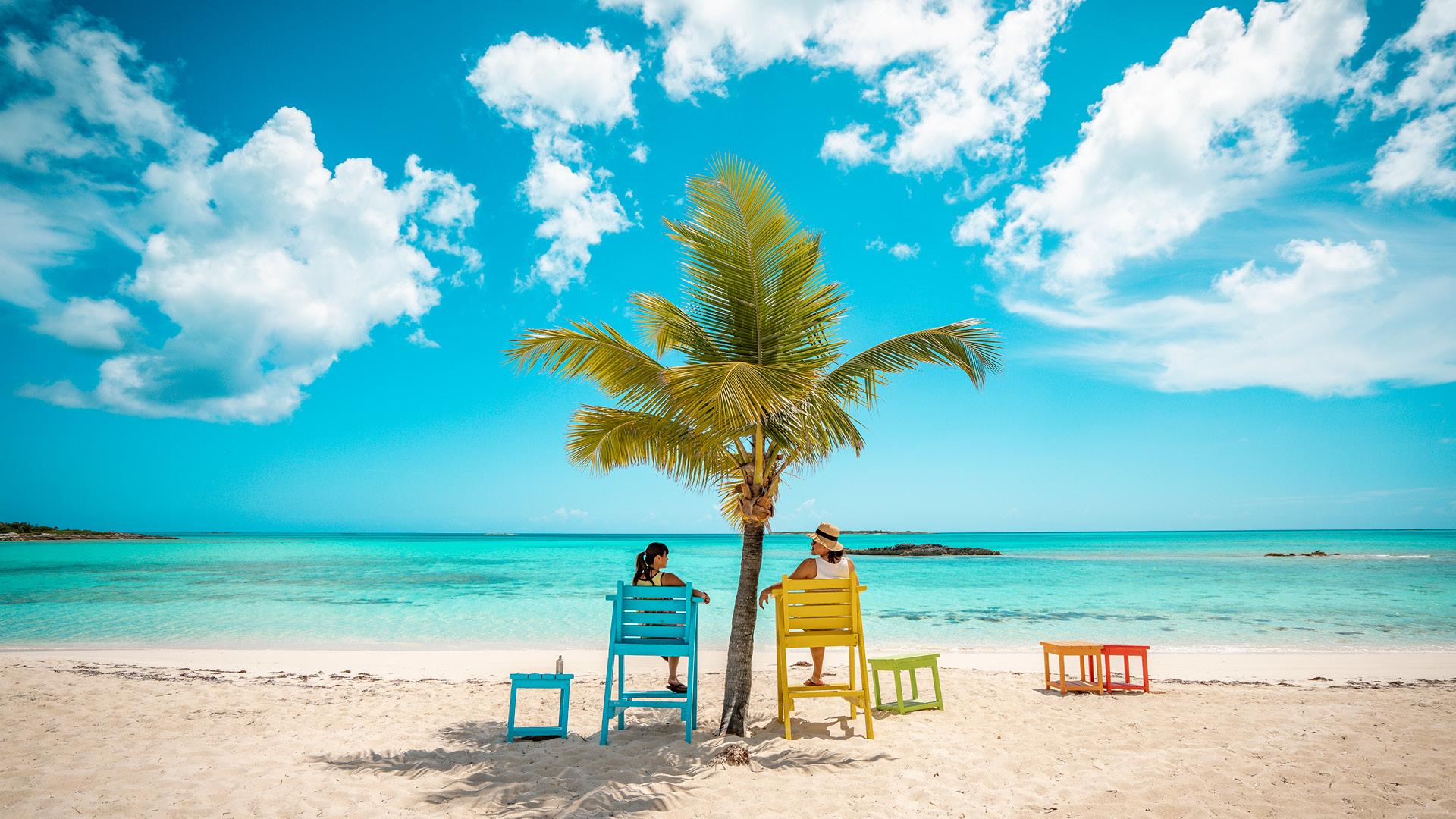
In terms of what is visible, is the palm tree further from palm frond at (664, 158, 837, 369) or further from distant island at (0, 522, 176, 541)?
distant island at (0, 522, 176, 541)

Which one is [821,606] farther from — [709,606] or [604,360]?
[709,606]

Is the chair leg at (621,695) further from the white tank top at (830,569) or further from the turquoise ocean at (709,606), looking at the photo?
the turquoise ocean at (709,606)

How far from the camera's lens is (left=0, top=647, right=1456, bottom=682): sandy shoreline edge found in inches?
364

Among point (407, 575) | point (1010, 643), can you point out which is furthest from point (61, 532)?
point (1010, 643)

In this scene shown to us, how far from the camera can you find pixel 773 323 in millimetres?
5930

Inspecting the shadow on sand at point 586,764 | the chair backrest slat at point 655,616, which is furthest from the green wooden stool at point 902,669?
the chair backrest slat at point 655,616

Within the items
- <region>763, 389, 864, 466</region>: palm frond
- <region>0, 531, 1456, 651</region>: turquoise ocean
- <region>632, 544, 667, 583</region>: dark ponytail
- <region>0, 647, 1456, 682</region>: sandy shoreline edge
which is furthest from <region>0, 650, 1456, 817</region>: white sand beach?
<region>0, 531, 1456, 651</region>: turquoise ocean

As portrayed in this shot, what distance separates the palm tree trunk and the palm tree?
0.4 inches

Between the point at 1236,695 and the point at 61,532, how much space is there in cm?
9782

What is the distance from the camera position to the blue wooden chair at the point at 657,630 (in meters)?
5.43

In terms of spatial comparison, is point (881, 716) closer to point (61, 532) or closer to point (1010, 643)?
point (1010, 643)

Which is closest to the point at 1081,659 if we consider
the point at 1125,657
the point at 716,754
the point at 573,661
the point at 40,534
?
the point at 1125,657

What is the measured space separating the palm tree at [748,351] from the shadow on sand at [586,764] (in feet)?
2.06

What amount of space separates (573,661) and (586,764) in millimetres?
6410
